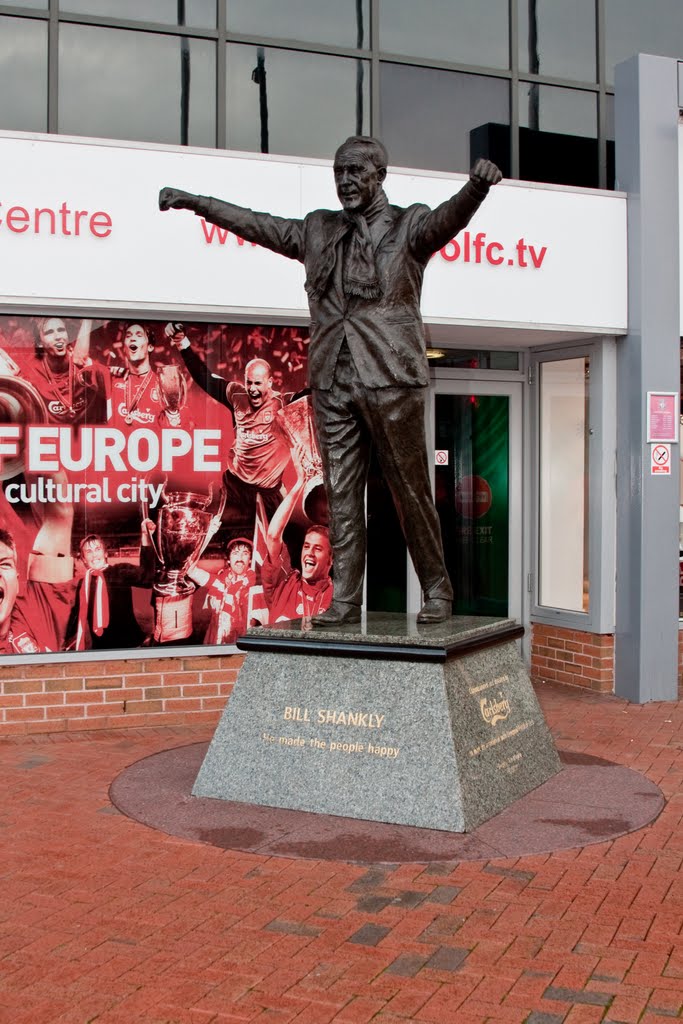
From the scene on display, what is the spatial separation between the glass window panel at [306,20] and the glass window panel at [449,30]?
0.20 m

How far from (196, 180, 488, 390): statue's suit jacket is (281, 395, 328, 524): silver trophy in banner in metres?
2.57

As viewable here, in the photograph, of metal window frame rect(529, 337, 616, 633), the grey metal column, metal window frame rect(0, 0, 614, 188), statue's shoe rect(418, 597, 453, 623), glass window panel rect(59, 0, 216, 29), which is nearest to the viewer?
statue's shoe rect(418, 597, 453, 623)

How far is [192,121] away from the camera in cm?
883

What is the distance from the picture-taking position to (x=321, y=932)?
4484 mm

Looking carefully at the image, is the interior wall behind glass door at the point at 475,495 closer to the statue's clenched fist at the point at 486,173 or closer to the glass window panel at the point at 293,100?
the glass window panel at the point at 293,100

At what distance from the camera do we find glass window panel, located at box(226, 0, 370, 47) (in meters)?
8.96

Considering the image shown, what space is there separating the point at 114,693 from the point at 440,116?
4.93 m

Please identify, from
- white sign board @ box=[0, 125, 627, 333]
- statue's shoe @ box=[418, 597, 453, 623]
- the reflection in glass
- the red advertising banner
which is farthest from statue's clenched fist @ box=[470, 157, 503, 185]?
the reflection in glass

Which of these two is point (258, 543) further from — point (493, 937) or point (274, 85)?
point (493, 937)

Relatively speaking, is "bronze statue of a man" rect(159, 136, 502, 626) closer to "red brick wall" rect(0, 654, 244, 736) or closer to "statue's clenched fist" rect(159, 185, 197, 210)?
"statue's clenched fist" rect(159, 185, 197, 210)

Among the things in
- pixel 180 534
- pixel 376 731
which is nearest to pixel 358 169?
pixel 376 731

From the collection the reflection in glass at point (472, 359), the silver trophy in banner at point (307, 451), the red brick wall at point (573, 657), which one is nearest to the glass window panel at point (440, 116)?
the reflection in glass at point (472, 359)

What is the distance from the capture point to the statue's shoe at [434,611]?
6.58 meters

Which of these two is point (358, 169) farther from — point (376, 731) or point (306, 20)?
point (306, 20)
